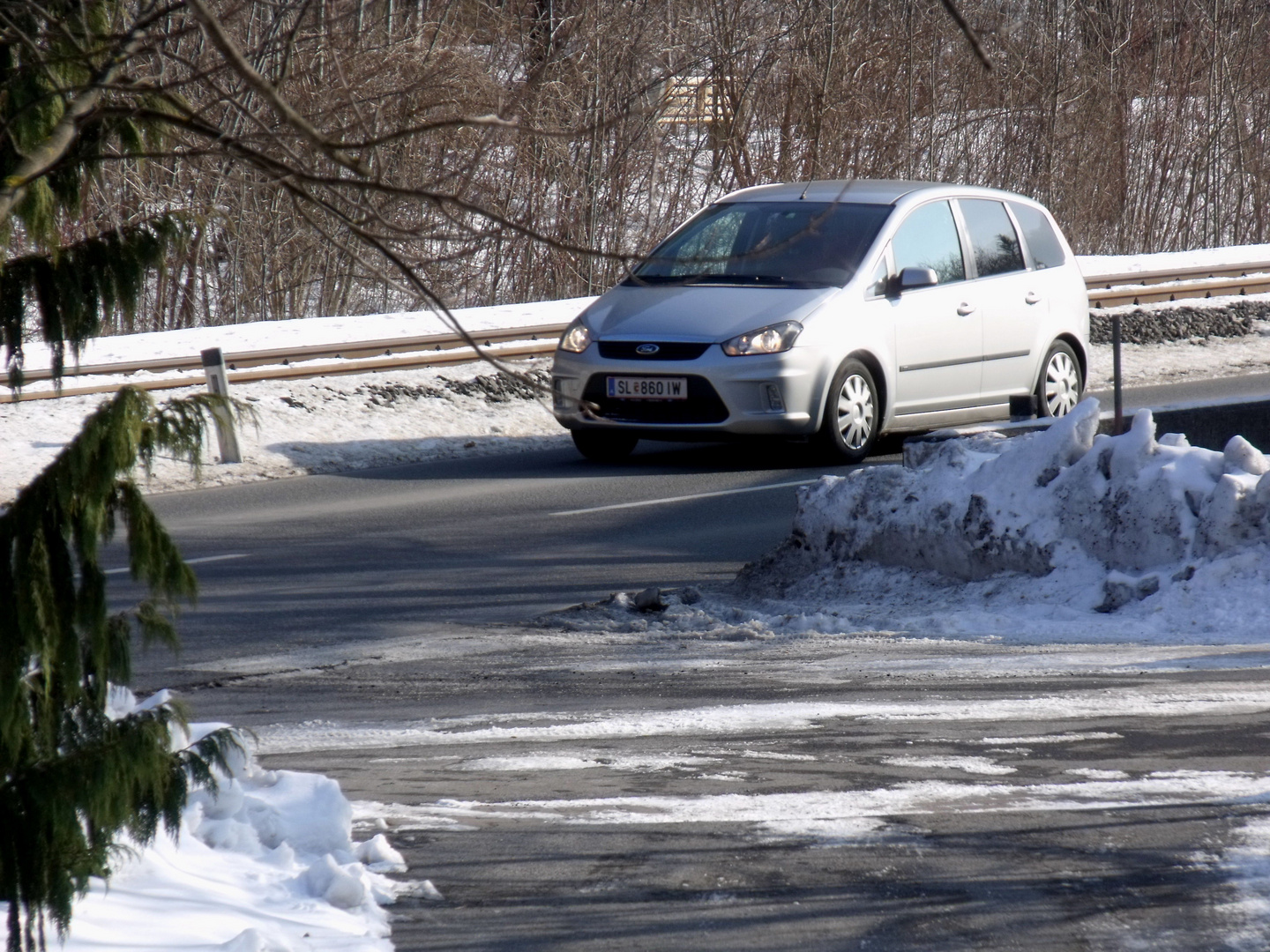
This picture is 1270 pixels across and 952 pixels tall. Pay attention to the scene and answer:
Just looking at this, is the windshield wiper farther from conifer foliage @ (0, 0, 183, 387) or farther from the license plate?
conifer foliage @ (0, 0, 183, 387)

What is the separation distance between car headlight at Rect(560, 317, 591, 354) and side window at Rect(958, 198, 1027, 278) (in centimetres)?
292

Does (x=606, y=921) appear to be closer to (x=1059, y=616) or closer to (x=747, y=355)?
(x=1059, y=616)

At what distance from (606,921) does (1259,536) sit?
14.1ft

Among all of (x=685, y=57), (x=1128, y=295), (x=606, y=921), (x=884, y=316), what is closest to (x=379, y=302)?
(x=685, y=57)

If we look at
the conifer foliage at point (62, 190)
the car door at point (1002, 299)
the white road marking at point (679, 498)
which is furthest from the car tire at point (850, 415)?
the conifer foliage at point (62, 190)

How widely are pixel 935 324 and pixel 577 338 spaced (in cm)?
250

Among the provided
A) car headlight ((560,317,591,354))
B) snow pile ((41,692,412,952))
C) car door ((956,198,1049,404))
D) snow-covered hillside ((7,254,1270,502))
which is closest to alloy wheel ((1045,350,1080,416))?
car door ((956,198,1049,404))

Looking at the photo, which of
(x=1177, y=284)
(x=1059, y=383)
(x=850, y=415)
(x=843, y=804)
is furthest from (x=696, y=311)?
(x=1177, y=284)

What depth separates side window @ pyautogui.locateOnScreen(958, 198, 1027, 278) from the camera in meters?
12.5

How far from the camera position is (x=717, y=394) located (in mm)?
11188

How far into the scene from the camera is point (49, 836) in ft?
9.48

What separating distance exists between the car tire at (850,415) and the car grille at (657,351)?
3.16 feet

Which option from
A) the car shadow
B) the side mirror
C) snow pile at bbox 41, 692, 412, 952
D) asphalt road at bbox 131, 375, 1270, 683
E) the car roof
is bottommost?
snow pile at bbox 41, 692, 412, 952

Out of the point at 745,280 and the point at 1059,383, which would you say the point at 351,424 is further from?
the point at 1059,383
